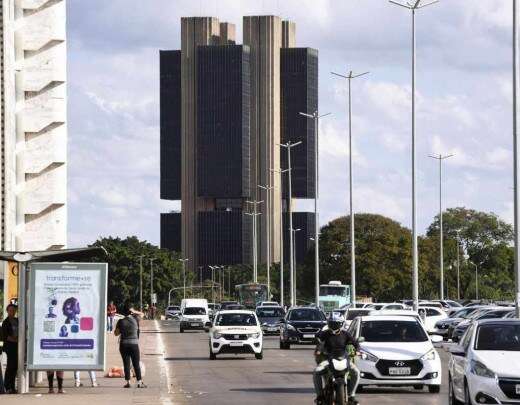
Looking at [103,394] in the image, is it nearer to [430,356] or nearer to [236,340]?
[430,356]

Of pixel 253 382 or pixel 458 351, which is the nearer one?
pixel 458 351

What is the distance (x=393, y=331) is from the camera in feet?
97.6

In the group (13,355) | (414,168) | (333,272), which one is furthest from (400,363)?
(333,272)

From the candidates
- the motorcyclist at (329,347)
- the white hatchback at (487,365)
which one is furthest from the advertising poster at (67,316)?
the white hatchback at (487,365)

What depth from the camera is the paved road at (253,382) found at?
26.6 meters

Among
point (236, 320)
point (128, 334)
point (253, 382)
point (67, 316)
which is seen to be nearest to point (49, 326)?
point (67, 316)

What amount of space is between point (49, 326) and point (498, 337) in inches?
361

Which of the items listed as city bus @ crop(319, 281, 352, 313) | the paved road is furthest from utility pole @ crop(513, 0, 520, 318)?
city bus @ crop(319, 281, 352, 313)

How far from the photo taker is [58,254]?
2661 centimetres

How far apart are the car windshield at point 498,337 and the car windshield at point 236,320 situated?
25.3m

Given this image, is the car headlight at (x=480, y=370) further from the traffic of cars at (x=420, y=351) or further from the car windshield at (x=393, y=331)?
the car windshield at (x=393, y=331)

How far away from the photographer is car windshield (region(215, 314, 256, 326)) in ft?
155

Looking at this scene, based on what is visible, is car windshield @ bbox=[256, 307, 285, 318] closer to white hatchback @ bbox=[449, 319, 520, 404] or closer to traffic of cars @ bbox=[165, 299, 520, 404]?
traffic of cars @ bbox=[165, 299, 520, 404]

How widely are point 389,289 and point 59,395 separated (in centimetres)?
11133
